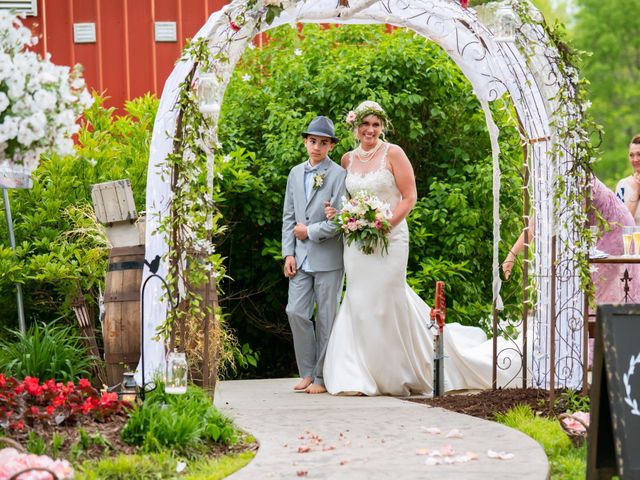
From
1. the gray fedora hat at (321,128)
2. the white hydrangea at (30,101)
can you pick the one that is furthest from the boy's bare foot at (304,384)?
the white hydrangea at (30,101)

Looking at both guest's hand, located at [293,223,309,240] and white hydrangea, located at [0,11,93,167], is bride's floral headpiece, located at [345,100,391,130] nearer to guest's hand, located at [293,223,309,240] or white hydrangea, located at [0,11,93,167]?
guest's hand, located at [293,223,309,240]

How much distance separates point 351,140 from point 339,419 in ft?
12.8

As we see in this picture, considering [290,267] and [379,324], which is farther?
[290,267]

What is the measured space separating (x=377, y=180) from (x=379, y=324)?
3.50 ft

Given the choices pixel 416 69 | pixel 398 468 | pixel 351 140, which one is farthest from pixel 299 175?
pixel 398 468

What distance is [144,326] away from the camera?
7402mm

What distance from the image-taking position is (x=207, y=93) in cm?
734

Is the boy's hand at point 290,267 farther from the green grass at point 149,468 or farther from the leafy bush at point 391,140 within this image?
the green grass at point 149,468

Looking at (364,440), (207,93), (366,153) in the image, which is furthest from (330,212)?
(364,440)

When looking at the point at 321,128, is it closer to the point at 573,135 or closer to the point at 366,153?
the point at 366,153

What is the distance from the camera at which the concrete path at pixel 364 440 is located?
534cm

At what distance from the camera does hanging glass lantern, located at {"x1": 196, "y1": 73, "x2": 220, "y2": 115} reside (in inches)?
285

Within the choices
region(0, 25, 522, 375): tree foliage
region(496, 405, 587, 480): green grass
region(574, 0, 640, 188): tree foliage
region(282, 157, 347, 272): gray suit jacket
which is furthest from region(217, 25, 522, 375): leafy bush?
region(574, 0, 640, 188): tree foliage

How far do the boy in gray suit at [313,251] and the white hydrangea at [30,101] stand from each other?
3.45 metres
